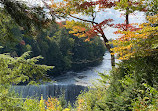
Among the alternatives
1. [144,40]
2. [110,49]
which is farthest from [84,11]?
[144,40]

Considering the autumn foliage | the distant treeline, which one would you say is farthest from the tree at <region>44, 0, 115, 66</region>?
the distant treeline

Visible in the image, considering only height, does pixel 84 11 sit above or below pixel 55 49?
above

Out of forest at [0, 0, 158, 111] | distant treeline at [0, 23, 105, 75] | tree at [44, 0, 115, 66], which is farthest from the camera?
distant treeline at [0, 23, 105, 75]

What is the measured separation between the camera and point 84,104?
727 cm

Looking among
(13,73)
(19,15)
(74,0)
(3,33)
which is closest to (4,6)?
(19,15)

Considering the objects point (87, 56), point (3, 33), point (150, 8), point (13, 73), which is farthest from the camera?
point (87, 56)

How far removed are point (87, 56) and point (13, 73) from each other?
108 ft

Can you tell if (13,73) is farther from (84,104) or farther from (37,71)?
(84,104)

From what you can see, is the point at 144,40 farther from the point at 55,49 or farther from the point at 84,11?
the point at 55,49

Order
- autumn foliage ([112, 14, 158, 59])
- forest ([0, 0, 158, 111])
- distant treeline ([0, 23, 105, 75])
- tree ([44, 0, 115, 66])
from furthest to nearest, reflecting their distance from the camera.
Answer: distant treeline ([0, 23, 105, 75]) < tree ([44, 0, 115, 66]) < autumn foliage ([112, 14, 158, 59]) < forest ([0, 0, 158, 111])

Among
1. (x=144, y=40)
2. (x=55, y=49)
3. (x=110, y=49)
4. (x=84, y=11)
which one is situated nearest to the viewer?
(x=144, y=40)

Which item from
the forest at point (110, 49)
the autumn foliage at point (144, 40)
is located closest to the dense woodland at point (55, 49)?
the forest at point (110, 49)

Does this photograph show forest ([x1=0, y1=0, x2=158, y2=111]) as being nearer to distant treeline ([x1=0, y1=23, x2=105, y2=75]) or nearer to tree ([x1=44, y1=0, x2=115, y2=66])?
tree ([x1=44, y1=0, x2=115, y2=66])

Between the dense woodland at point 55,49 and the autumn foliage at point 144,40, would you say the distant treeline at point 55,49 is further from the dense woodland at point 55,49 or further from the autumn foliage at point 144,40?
the autumn foliage at point 144,40
